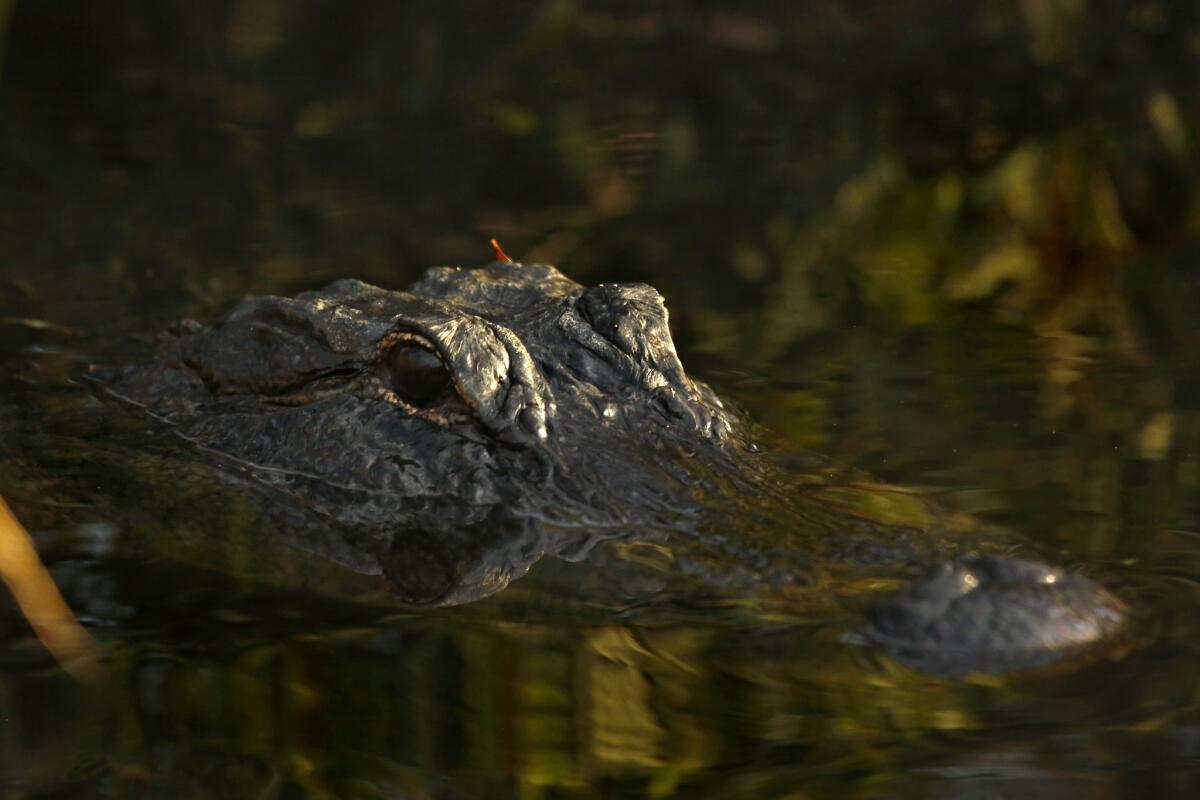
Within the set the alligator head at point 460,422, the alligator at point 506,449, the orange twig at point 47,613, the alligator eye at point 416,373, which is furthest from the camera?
the alligator eye at point 416,373

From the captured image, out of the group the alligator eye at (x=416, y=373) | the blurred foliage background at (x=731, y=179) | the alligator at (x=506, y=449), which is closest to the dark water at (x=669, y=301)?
the blurred foliage background at (x=731, y=179)

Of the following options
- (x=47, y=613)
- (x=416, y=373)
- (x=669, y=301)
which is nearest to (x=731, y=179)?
(x=669, y=301)

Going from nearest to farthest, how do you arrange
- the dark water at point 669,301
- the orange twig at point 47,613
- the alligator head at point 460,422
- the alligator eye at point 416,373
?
1. the dark water at point 669,301
2. the orange twig at point 47,613
3. the alligator head at point 460,422
4. the alligator eye at point 416,373

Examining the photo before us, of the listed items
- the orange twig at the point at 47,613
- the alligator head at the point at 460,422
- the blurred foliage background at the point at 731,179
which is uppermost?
the blurred foliage background at the point at 731,179

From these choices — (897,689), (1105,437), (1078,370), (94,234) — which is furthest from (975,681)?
(94,234)

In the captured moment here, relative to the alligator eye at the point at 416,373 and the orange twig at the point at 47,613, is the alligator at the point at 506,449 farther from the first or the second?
the orange twig at the point at 47,613

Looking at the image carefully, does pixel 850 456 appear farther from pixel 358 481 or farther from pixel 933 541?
pixel 358 481

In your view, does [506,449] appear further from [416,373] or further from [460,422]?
[416,373]

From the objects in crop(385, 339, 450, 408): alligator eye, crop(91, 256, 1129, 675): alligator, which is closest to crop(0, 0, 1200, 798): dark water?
crop(91, 256, 1129, 675): alligator
